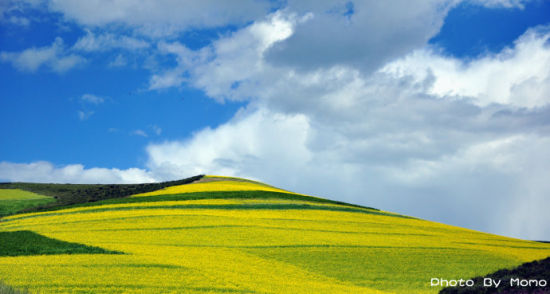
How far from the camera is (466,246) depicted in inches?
1259

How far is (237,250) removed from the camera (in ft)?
88.2

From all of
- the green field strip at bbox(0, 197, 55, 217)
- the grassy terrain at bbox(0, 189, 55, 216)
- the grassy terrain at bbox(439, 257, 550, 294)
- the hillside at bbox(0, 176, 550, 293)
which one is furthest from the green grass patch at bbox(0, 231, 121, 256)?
the grassy terrain at bbox(0, 189, 55, 216)

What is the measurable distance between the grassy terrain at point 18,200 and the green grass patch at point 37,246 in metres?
22.8

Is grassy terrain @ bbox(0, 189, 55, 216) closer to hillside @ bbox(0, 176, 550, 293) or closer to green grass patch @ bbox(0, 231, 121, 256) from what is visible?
hillside @ bbox(0, 176, 550, 293)

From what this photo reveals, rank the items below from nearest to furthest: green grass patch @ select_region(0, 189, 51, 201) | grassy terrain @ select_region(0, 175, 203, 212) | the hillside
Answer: the hillside < grassy terrain @ select_region(0, 175, 203, 212) < green grass patch @ select_region(0, 189, 51, 201)

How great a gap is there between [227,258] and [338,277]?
6456 millimetres

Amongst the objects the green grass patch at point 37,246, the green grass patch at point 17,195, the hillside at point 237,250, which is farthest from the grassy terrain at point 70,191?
the green grass patch at point 37,246

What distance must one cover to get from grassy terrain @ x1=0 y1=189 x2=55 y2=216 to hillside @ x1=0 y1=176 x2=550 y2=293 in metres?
6.72

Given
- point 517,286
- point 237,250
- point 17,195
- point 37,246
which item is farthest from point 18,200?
point 517,286

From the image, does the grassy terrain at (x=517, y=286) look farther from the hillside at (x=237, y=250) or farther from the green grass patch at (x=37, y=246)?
the green grass patch at (x=37, y=246)

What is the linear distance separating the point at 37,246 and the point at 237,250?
12.8 metres

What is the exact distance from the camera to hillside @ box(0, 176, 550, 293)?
19341 millimetres

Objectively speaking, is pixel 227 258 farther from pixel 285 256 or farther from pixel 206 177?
pixel 206 177

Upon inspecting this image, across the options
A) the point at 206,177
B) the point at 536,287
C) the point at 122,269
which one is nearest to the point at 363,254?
the point at 536,287
